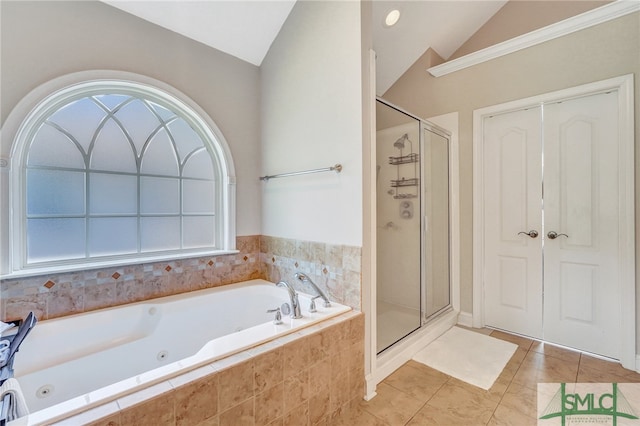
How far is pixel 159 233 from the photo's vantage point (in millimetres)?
2221

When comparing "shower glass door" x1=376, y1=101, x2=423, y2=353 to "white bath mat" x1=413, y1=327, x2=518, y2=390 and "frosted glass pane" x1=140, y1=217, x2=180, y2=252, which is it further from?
"frosted glass pane" x1=140, y1=217, x2=180, y2=252

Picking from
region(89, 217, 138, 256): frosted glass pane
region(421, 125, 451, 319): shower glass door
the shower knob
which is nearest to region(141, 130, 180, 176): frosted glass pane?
region(89, 217, 138, 256): frosted glass pane

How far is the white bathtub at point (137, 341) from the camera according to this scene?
133cm

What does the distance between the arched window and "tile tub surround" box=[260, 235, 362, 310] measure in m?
0.43

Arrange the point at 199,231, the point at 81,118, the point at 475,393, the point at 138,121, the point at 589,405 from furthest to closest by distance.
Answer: the point at 199,231 → the point at 138,121 → the point at 81,118 → the point at 475,393 → the point at 589,405

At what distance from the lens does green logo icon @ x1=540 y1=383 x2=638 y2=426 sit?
5.21ft

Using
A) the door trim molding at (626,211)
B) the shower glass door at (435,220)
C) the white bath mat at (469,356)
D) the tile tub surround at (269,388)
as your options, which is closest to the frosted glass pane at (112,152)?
the tile tub surround at (269,388)

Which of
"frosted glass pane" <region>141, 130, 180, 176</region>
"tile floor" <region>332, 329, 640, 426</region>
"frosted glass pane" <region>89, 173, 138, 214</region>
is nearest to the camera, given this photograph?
"tile floor" <region>332, 329, 640, 426</region>

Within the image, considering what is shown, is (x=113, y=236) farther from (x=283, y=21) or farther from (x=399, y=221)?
(x=399, y=221)

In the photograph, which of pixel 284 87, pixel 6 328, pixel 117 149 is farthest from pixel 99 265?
pixel 284 87

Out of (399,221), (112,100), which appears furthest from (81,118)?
(399,221)

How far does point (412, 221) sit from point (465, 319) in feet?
3.74

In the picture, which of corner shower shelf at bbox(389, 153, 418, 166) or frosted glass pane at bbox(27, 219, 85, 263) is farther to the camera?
corner shower shelf at bbox(389, 153, 418, 166)

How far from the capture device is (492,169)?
272 cm
